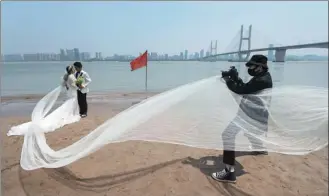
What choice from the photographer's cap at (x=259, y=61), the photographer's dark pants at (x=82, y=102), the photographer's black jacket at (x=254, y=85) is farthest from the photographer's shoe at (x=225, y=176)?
the photographer's dark pants at (x=82, y=102)

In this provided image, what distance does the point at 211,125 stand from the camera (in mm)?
2932

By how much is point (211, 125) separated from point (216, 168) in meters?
0.84

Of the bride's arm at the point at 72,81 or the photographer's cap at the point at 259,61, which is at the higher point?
the photographer's cap at the point at 259,61

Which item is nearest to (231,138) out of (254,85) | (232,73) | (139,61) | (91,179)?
(254,85)

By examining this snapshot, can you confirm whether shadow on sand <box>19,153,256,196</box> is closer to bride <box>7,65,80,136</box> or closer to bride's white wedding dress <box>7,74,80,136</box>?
bride's white wedding dress <box>7,74,80,136</box>

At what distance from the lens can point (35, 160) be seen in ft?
9.62

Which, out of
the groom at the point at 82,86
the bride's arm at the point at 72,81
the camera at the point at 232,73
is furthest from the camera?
the groom at the point at 82,86

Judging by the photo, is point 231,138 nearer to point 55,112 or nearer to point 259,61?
point 259,61

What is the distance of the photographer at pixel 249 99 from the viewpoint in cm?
283

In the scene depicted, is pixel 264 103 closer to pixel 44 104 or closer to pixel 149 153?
pixel 149 153

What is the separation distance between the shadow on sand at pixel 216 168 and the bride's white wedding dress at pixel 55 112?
253cm

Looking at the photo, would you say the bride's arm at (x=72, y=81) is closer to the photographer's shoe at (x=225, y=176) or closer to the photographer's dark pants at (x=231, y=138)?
the photographer's shoe at (x=225, y=176)

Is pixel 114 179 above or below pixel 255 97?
below

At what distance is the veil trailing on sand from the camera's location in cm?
269
